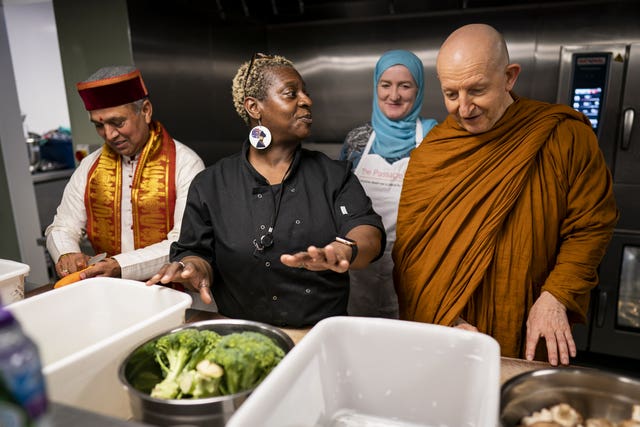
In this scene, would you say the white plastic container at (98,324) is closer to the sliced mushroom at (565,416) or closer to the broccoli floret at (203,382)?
the broccoli floret at (203,382)

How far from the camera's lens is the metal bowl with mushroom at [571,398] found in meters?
0.76

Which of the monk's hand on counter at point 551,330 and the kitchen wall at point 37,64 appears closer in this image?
the monk's hand on counter at point 551,330

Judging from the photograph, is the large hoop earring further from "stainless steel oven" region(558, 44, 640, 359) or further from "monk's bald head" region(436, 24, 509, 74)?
"stainless steel oven" region(558, 44, 640, 359)

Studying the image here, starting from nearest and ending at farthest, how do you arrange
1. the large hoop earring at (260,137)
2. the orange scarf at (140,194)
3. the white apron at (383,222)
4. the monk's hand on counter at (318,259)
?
1. the monk's hand on counter at (318,259)
2. the large hoop earring at (260,137)
3. the orange scarf at (140,194)
4. the white apron at (383,222)

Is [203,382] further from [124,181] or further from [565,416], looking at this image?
[124,181]

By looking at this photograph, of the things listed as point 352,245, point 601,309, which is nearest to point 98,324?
point 352,245

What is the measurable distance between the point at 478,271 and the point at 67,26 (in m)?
2.42

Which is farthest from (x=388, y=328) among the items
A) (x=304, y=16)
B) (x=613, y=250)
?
(x=304, y=16)

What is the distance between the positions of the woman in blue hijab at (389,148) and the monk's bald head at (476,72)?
682 millimetres

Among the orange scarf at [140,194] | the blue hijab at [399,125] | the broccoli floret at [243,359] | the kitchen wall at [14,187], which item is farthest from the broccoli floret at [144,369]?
the kitchen wall at [14,187]

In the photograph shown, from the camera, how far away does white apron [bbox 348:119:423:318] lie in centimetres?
198

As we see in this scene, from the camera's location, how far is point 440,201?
1.41m

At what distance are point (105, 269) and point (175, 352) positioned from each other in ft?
2.14

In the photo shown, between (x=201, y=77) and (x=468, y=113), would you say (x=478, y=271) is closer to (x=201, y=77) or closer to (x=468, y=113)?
(x=468, y=113)
